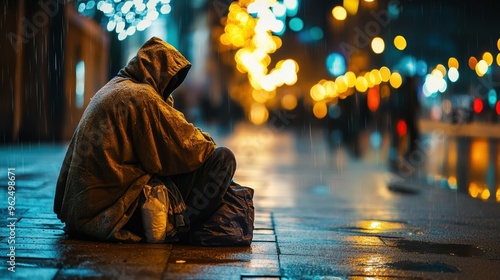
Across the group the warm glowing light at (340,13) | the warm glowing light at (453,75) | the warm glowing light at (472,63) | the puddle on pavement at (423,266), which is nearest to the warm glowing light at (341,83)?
the warm glowing light at (453,75)

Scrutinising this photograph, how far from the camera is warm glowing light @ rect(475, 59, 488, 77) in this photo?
43441 millimetres

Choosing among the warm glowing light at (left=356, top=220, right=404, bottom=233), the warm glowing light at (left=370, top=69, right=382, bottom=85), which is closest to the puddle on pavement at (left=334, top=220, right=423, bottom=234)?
the warm glowing light at (left=356, top=220, right=404, bottom=233)

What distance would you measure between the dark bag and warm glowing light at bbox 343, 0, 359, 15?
99.0ft

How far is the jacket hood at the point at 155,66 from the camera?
20.6 ft

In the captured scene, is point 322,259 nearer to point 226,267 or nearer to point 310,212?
point 226,267

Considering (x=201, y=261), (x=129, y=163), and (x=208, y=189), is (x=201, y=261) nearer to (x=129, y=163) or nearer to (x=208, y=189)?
(x=208, y=189)

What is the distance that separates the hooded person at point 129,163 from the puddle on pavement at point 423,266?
1.39 metres

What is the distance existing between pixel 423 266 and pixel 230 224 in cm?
147

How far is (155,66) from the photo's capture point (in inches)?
248

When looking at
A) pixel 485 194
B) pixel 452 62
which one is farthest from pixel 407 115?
pixel 452 62

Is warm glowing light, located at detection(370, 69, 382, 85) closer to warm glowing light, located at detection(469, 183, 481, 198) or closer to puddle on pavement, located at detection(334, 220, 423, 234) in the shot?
warm glowing light, located at detection(469, 183, 481, 198)

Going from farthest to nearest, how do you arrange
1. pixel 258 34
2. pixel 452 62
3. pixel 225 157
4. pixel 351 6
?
pixel 452 62, pixel 258 34, pixel 351 6, pixel 225 157

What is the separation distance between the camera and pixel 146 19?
11305 mm

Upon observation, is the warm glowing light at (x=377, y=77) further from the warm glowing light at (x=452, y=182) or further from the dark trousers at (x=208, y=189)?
the dark trousers at (x=208, y=189)
